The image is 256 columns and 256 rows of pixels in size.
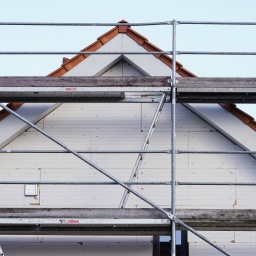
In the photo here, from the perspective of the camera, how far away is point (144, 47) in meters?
10.8

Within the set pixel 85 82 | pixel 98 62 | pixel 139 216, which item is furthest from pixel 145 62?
pixel 139 216

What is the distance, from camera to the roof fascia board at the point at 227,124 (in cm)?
1033

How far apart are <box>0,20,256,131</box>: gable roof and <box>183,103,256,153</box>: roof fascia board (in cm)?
8

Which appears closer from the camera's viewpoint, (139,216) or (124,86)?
(139,216)

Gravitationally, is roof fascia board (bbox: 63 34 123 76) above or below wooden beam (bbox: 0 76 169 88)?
above

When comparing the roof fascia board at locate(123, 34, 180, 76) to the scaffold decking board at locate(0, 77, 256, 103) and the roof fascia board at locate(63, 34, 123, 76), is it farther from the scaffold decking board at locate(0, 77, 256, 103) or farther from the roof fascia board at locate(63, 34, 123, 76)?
the scaffold decking board at locate(0, 77, 256, 103)

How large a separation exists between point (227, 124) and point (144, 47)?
5.93 feet

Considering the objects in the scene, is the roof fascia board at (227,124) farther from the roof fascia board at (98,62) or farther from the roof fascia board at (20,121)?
the roof fascia board at (20,121)

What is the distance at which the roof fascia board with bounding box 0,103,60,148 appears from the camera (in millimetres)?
10508

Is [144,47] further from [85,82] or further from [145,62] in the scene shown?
[85,82]

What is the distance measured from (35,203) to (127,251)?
1.61 metres

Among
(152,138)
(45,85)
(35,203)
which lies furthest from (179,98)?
(35,203)

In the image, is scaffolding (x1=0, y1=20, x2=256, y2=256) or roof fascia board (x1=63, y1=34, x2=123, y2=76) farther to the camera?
roof fascia board (x1=63, y1=34, x2=123, y2=76)

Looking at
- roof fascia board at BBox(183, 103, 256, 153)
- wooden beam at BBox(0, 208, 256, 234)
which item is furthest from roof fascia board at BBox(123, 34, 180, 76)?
wooden beam at BBox(0, 208, 256, 234)
